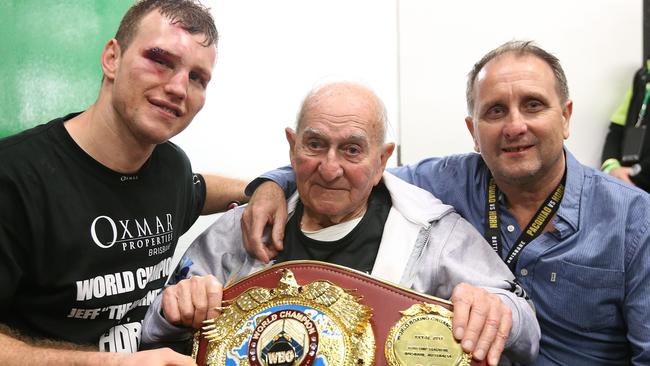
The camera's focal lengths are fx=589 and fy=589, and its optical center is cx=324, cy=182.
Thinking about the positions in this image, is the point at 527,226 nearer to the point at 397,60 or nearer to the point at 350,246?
the point at 350,246

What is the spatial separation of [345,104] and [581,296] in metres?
0.78

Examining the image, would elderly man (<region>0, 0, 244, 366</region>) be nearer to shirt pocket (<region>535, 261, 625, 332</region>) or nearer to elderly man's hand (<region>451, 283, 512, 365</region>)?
elderly man's hand (<region>451, 283, 512, 365</region>)

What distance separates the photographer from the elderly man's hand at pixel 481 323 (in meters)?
1.16

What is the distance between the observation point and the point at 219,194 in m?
2.01

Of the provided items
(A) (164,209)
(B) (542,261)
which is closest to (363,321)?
(B) (542,261)

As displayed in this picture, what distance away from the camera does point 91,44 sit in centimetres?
223

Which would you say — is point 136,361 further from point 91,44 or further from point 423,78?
point 423,78

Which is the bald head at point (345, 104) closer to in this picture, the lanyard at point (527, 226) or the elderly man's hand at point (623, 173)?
the lanyard at point (527, 226)

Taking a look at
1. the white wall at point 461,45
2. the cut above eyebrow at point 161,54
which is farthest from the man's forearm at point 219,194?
the white wall at point 461,45

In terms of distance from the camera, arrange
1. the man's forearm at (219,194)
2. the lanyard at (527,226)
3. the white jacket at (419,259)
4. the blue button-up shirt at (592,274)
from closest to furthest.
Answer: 1. the white jacket at (419,259)
2. the blue button-up shirt at (592,274)
3. the lanyard at (527,226)
4. the man's forearm at (219,194)

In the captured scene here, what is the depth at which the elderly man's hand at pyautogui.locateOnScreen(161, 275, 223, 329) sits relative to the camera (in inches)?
50.8

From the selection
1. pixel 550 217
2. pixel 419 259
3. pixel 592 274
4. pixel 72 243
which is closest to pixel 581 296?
pixel 592 274

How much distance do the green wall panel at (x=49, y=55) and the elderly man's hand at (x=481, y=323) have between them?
1695 mm

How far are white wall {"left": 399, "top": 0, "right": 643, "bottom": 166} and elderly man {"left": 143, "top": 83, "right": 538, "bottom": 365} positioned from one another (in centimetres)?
115
